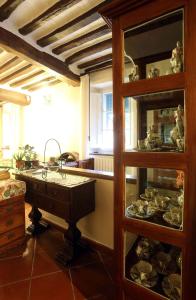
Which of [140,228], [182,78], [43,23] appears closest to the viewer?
[182,78]

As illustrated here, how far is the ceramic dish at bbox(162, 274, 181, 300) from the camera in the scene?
1073 mm

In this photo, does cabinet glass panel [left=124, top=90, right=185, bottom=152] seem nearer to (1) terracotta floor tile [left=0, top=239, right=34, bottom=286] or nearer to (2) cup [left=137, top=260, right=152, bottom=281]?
(2) cup [left=137, top=260, right=152, bottom=281]

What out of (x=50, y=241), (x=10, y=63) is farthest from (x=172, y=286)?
(x=10, y=63)

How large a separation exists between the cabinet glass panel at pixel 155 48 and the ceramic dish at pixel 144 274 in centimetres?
120

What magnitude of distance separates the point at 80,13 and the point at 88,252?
8.92 ft

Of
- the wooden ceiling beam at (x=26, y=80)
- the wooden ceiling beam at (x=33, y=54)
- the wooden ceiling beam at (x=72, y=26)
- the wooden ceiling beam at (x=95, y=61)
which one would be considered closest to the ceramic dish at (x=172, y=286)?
the wooden ceiling beam at (x=72, y=26)

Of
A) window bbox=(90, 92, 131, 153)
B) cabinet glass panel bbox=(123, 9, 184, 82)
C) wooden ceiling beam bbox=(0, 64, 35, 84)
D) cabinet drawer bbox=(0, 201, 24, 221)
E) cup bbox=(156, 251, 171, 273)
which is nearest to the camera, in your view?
cabinet glass panel bbox=(123, 9, 184, 82)

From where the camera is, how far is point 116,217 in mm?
1177

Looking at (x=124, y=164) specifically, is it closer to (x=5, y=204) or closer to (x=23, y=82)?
(x=5, y=204)

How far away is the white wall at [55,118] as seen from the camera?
4.40 m

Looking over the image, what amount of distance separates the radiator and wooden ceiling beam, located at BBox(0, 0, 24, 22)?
272 centimetres

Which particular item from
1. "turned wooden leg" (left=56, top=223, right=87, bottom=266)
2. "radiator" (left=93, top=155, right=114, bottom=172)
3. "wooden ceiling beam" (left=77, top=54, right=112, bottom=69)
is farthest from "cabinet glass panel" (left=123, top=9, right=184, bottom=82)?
"radiator" (left=93, top=155, right=114, bottom=172)

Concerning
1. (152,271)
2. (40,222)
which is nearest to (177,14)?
(152,271)

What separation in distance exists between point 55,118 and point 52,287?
150 inches
